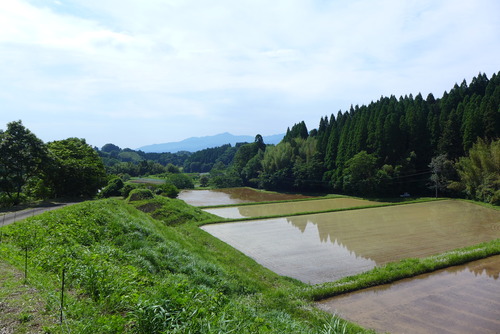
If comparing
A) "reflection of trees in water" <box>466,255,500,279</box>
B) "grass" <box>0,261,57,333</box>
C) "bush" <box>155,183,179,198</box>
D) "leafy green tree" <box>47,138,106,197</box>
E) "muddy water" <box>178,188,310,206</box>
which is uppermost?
"leafy green tree" <box>47,138,106,197</box>

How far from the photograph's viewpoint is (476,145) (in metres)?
30.6

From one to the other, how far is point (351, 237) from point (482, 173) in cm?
1961

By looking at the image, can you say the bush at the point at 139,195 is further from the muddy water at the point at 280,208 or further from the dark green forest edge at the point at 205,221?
the muddy water at the point at 280,208

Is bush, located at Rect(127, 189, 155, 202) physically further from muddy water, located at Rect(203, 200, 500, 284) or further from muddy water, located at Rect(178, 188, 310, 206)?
muddy water, located at Rect(178, 188, 310, 206)

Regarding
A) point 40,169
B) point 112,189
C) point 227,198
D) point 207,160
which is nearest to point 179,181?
point 227,198

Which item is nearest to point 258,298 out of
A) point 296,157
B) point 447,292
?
point 447,292

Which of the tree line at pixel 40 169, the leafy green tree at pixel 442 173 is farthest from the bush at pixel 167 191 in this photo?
the leafy green tree at pixel 442 173

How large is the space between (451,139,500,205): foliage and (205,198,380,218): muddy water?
362 inches

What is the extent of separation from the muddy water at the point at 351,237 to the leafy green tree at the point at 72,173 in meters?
12.0

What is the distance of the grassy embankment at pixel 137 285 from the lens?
3.95m

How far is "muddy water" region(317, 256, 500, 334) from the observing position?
8.02 metres

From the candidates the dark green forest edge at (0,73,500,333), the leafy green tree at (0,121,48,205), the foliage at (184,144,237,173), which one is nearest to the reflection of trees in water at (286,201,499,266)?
the dark green forest edge at (0,73,500,333)

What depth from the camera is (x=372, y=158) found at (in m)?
35.8

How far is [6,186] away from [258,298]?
19.1 meters
